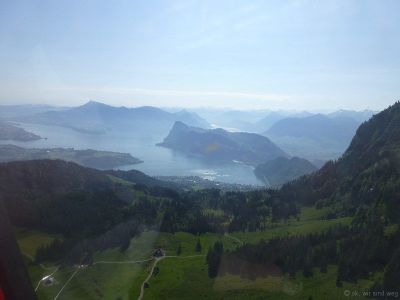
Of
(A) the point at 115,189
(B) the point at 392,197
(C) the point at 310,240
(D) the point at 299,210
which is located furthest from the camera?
(A) the point at 115,189

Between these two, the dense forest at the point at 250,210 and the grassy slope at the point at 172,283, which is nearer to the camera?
the grassy slope at the point at 172,283

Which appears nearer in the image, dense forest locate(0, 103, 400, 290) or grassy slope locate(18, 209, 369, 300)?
grassy slope locate(18, 209, 369, 300)

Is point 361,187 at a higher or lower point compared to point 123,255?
higher

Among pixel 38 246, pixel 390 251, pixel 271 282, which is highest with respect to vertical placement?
pixel 390 251

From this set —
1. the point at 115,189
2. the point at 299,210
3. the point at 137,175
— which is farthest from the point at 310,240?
the point at 137,175

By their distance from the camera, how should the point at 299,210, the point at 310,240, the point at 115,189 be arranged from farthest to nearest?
1. the point at 115,189
2. the point at 299,210
3. the point at 310,240

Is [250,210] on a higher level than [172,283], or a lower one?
lower

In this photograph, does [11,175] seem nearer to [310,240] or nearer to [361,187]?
[310,240]

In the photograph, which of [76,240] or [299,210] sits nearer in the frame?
[76,240]

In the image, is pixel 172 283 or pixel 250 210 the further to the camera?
pixel 250 210
